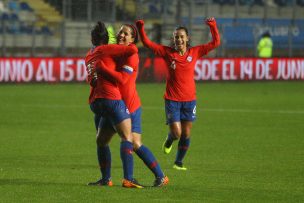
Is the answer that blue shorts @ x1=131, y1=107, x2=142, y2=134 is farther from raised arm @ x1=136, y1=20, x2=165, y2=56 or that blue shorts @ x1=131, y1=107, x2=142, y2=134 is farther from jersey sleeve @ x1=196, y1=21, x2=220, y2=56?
jersey sleeve @ x1=196, y1=21, x2=220, y2=56

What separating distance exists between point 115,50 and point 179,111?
10.7 ft

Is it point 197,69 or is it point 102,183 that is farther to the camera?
point 197,69

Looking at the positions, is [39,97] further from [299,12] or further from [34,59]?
[299,12]

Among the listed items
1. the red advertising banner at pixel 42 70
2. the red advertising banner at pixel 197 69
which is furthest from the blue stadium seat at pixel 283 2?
the red advertising banner at pixel 42 70

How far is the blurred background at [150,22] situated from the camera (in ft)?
116

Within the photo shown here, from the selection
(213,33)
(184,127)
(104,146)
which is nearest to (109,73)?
(104,146)

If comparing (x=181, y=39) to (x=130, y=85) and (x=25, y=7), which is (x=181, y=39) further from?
(x=25, y=7)

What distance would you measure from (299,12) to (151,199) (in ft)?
109

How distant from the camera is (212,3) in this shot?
41906 mm

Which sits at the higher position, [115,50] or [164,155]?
[115,50]

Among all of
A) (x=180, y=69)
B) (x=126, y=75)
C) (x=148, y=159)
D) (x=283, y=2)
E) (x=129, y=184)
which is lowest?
(x=129, y=184)

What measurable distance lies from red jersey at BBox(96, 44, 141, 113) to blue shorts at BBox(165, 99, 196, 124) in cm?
243

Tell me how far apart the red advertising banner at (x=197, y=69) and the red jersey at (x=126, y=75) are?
21063mm

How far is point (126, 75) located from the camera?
1075cm
